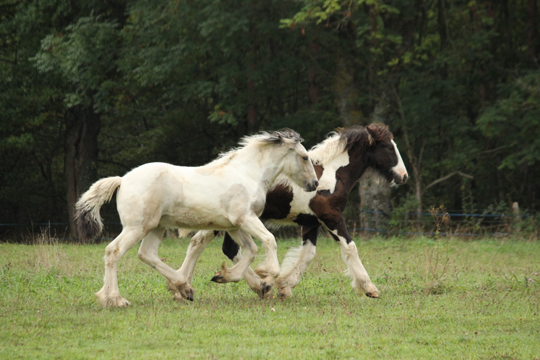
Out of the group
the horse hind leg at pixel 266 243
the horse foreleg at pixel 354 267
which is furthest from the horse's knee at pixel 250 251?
the horse foreleg at pixel 354 267

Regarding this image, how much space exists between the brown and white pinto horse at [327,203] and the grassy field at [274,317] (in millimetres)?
350

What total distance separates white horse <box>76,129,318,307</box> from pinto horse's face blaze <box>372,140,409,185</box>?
1.80m

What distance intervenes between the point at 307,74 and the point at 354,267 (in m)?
14.7

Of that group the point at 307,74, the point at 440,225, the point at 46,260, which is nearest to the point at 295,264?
the point at 46,260

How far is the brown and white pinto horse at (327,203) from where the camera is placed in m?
7.60

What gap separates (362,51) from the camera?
18453mm

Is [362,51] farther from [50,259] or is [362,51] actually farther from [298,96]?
[50,259]

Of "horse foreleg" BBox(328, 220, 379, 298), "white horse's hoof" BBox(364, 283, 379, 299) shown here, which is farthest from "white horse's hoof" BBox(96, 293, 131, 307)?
"white horse's hoof" BBox(364, 283, 379, 299)

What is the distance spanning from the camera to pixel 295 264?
7789 millimetres

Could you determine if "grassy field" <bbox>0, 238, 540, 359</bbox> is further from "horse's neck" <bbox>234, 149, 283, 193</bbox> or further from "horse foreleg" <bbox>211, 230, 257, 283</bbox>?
"horse's neck" <bbox>234, 149, 283, 193</bbox>

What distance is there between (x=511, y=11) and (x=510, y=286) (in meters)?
14.4

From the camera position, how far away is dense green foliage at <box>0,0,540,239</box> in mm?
17516

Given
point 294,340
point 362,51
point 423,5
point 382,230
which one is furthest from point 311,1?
point 294,340

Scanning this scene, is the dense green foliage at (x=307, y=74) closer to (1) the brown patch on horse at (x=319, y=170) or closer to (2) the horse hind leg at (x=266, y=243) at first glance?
(1) the brown patch on horse at (x=319, y=170)
